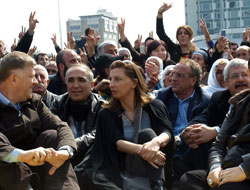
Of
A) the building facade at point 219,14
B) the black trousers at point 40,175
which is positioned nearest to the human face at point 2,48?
the black trousers at point 40,175

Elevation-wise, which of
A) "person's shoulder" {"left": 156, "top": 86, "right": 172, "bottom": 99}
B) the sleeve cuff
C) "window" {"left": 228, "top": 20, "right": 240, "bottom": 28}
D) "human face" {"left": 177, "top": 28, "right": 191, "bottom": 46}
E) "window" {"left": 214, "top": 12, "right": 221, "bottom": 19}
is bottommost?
the sleeve cuff

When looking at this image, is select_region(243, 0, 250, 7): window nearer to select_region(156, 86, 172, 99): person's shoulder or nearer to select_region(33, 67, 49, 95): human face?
select_region(156, 86, 172, 99): person's shoulder

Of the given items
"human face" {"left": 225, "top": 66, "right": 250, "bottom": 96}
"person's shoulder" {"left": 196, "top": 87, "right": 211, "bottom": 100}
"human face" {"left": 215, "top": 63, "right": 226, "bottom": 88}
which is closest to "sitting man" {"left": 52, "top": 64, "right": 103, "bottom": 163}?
"person's shoulder" {"left": 196, "top": 87, "right": 211, "bottom": 100}

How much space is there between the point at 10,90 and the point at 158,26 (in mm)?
5499

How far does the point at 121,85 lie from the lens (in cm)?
535

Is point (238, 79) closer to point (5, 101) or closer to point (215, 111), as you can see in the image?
point (215, 111)

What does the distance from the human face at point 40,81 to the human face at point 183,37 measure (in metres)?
3.50

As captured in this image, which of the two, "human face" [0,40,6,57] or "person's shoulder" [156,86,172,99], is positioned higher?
"human face" [0,40,6,57]

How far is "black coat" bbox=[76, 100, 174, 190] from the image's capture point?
4961 millimetres

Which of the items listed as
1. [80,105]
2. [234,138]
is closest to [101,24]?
[80,105]

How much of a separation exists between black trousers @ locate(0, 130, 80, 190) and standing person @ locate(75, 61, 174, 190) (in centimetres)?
55

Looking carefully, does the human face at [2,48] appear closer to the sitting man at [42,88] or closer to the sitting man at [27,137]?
the sitting man at [42,88]

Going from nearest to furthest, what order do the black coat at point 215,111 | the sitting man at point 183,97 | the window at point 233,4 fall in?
the black coat at point 215,111 < the sitting man at point 183,97 < the window at point 233,4

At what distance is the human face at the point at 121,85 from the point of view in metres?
5.35
